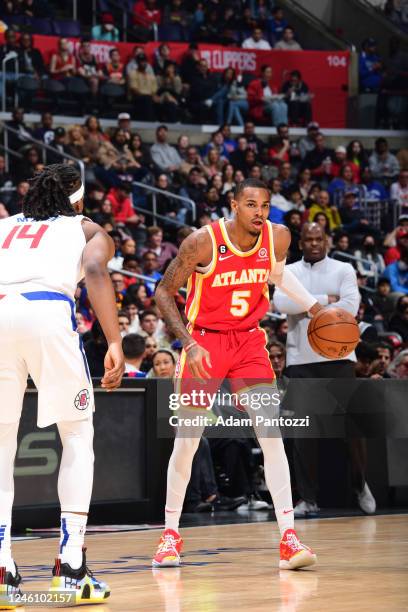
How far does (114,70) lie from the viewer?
18.7 m

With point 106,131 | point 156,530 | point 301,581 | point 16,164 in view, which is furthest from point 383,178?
point 301,581

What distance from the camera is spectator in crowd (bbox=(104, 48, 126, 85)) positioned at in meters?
18.6

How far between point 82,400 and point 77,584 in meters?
0.73

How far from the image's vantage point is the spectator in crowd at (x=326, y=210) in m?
17.4

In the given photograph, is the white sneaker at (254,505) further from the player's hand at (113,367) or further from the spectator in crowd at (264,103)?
the spectator in crowd at (264,103)

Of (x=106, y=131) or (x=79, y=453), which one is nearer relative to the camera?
(x=79, y=453)

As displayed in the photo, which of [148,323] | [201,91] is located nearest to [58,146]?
[201,91]

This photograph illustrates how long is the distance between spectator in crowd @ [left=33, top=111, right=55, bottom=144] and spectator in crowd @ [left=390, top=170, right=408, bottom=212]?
5854 mm

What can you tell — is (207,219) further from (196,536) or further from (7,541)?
(7,541)

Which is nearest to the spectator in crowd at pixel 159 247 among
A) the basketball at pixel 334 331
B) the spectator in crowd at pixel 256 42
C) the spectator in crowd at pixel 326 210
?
the spectator in crowd at pixel 326 210

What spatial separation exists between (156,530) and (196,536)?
23.4 inches

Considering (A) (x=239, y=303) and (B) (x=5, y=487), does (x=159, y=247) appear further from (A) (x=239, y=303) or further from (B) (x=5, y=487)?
(B) (x=5, y=487)

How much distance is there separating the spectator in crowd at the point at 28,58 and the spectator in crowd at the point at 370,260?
5.53 metres

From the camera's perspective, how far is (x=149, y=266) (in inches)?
563
